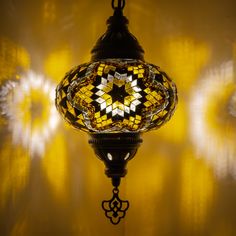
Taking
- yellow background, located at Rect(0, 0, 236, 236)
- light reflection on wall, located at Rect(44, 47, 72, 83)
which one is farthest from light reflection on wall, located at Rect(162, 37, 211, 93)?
A: light reflection on wall, located at Rect(44, 47, 72, 83)

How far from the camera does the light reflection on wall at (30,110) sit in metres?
1.10

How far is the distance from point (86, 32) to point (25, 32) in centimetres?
24

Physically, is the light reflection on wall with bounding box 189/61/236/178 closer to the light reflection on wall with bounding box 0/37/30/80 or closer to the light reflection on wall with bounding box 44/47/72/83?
the light reflection on wall with bounding box 44/47/72/83

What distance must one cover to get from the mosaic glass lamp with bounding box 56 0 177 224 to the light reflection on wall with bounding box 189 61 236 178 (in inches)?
16.7

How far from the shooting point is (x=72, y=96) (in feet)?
2.64

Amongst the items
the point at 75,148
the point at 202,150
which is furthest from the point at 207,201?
the point at 75,148

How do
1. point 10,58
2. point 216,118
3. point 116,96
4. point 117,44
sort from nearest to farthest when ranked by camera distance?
1. point 116,96
2. point 117,44
3. point 10,58
4. point 216,118

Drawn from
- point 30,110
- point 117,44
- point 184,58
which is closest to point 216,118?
point 184,58

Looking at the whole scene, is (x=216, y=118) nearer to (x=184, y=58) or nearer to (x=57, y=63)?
(x=184, y=58)

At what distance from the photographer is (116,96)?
30.2 inches

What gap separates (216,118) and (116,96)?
22.9 inches

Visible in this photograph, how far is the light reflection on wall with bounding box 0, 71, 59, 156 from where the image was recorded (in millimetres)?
1101

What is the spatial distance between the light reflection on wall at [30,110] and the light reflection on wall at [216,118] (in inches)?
20.3

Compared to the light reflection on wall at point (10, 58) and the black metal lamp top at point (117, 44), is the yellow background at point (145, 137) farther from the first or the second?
the black metal lamp top at point (117, 44)
